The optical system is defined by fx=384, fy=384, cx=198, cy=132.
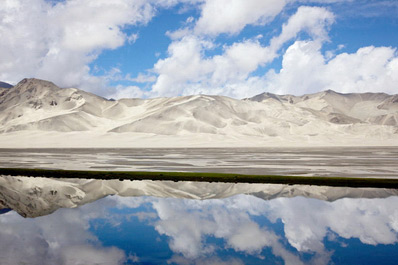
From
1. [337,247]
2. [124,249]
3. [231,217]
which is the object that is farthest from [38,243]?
[337,247]

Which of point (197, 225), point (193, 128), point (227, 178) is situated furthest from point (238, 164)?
point (193, 128)

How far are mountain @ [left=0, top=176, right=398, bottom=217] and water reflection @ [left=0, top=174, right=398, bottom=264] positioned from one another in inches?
4.7

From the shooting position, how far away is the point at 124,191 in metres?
24.9

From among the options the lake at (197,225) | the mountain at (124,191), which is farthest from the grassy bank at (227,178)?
the lake at (197,225)

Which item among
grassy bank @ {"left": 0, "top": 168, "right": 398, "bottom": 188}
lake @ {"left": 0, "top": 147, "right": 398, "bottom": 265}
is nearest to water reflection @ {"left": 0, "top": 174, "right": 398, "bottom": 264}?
lake @ {"left": 0, "top": 147, "right": 398, "bottom": 265}

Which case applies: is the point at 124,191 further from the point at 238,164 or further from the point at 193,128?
the point at 193,128

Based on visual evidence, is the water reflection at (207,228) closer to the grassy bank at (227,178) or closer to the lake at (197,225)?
the lake at (197,225)

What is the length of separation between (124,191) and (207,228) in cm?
1026

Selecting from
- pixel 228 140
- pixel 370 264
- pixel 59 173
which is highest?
pixel 228 140

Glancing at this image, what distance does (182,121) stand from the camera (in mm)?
159500

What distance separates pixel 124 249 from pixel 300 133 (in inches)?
5678

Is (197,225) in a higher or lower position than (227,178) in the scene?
lower

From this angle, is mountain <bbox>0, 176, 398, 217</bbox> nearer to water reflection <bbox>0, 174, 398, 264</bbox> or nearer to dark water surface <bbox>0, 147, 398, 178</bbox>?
water reflection <bbox>0, 174, 398, 264</bbox>

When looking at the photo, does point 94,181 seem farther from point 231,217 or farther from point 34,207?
point 231,217
